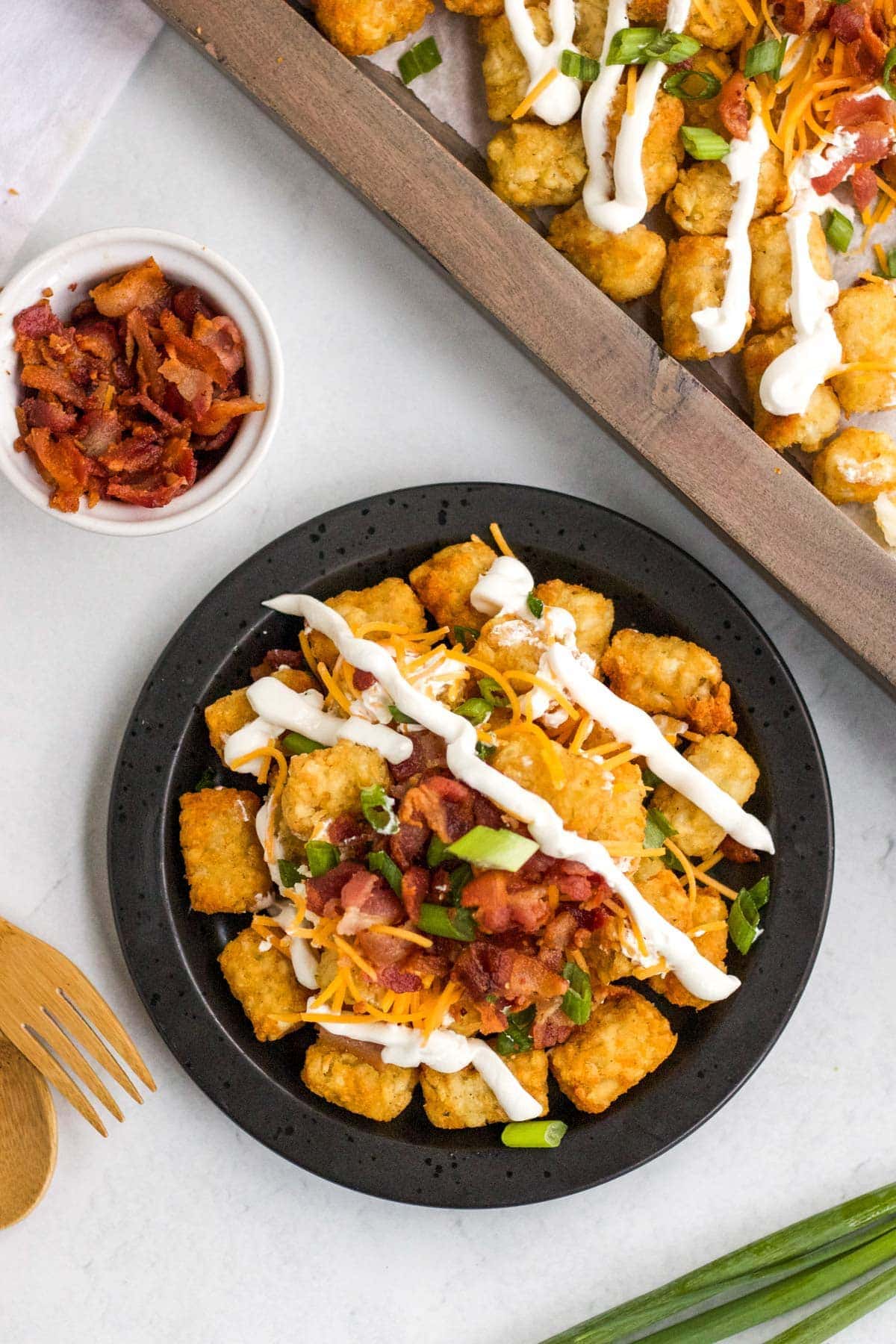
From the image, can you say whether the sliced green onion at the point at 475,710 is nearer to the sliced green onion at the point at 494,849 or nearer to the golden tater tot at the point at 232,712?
the sliced green onion at the point at 494,849

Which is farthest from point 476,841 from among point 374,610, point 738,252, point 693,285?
point 738,252

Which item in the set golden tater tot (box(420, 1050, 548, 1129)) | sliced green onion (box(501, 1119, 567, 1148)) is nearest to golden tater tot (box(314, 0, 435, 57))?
golden tater tot (box(420, 1050, 548, 1129))

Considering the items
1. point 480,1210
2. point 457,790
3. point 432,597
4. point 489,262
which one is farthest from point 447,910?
point 489,262

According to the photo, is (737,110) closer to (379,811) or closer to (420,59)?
(420,59)

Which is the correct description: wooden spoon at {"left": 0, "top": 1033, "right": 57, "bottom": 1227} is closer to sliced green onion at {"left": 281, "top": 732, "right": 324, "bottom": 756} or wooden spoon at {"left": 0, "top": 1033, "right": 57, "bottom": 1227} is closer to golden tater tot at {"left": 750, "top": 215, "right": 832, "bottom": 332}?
sliced green onion at {"left": 281, "top": 732, "right": 324, "bottom": 756}

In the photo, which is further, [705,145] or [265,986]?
[265,986]

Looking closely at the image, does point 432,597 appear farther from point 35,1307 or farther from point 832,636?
point 35,1307
